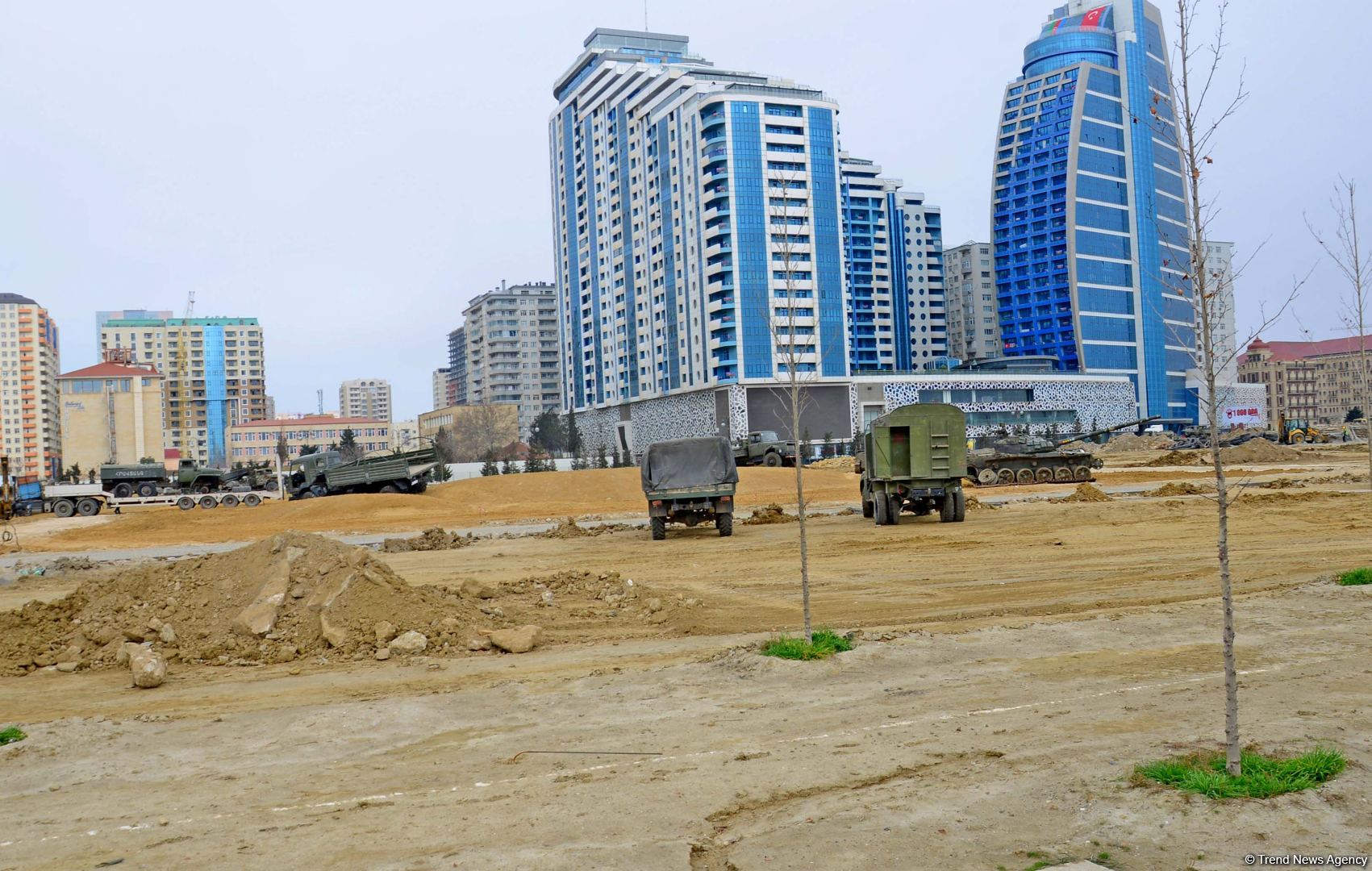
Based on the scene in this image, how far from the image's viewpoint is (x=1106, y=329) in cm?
11544

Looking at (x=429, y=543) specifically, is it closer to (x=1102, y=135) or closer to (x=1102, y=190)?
(x=1102, y=190)

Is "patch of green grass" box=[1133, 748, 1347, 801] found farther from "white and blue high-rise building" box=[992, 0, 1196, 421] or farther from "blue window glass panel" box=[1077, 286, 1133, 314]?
"blue window glass panel" box=[1077, 286, 1133, 314]

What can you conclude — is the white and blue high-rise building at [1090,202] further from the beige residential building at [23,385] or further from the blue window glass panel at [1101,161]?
the beige residential building at [23,385]

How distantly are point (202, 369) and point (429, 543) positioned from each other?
167m

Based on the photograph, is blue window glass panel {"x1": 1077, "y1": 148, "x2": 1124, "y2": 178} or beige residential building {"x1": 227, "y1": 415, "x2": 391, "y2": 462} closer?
blue window glass panel {"x1": 1077, "y1": 148, "x2": 1124, "y2": 178}

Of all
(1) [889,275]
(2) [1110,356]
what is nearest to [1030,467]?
(2) [1110,356]

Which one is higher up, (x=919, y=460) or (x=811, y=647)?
(x=919, y=460)

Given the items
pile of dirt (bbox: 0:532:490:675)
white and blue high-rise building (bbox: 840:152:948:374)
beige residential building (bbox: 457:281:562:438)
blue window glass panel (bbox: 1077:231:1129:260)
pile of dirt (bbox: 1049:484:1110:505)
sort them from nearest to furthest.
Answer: pile of dirt (bbox: 0:532:490:675) < pile of dirt (bbox: 1049:484:1110:505) < blue window glass panel (bbox: 1077:231:1129:260) < white and blue high-rise building (bbox: 840:152:948:374) < beige residential building (bbox: 457:281:562:438)

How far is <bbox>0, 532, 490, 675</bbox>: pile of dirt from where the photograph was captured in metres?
12.1

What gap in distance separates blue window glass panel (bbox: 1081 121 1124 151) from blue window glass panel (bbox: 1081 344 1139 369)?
22.8m

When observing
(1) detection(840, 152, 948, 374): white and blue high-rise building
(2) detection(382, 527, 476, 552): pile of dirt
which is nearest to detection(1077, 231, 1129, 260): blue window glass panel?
(1) detection(840, 152, 948, 374): white and blue high-rise building

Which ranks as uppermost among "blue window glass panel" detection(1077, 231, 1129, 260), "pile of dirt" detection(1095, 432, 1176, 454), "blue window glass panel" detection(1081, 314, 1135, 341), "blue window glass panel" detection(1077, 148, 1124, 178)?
"blue window glass panel" detection(1077, 148, 1124, 178)

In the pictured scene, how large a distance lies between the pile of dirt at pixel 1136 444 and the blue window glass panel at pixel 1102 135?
42.0 m

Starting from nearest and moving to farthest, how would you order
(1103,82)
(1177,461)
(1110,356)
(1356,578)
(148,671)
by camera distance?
(148,671) < (1356,578) < (1177,461) < (1110,356) < (1103,82)
